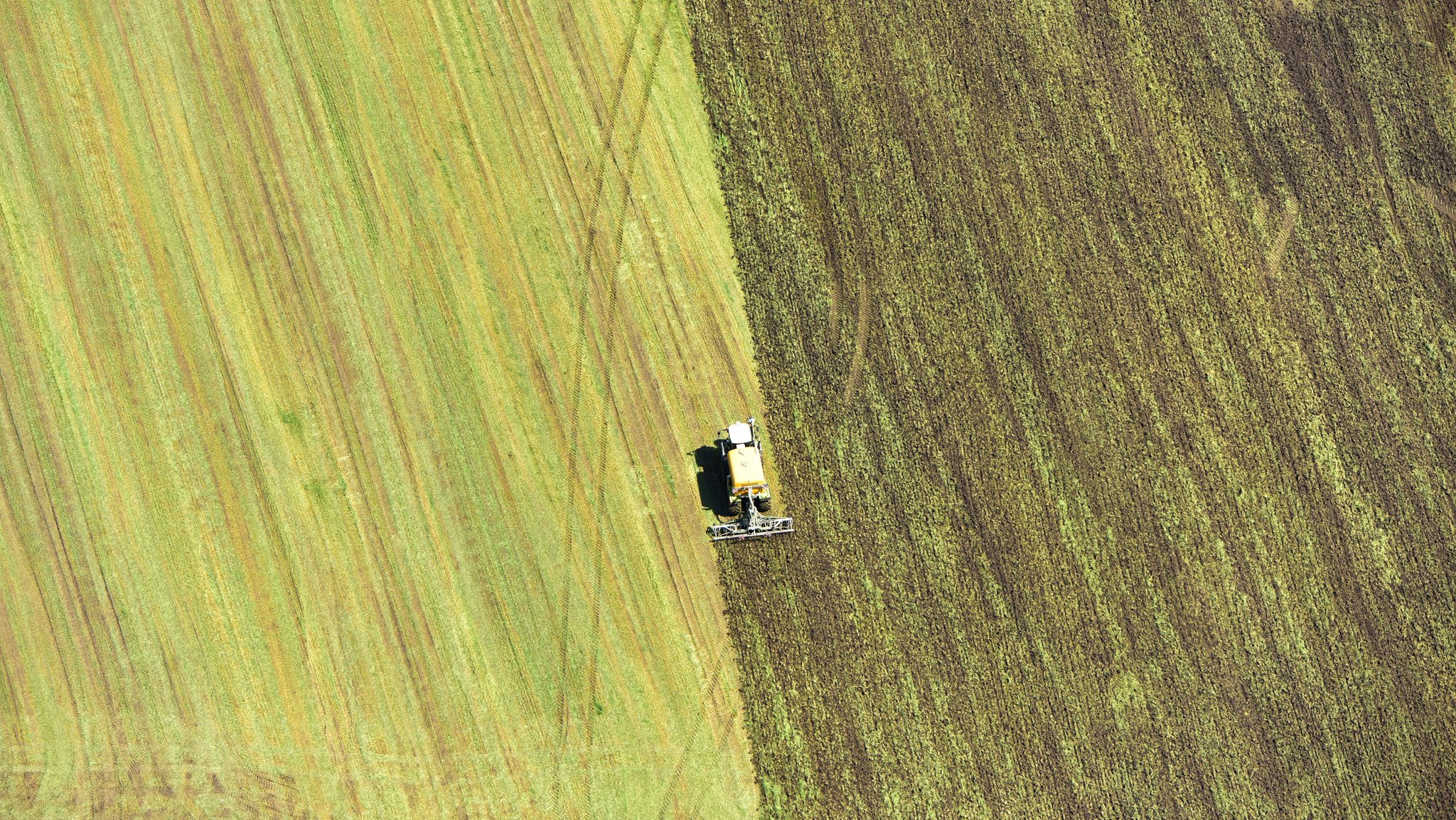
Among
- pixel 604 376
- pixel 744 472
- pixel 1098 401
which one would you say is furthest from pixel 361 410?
pixel 1098 401

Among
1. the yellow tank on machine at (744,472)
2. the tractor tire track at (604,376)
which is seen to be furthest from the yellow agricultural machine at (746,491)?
the tractor tire track at (604,376)

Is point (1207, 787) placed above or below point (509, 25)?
below

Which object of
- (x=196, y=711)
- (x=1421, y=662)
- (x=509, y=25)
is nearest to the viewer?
(x=196, y=711)

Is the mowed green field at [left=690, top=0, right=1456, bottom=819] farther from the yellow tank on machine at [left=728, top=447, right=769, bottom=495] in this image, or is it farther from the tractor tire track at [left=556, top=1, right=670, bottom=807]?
the tractor tire track at [left=556, top=1, right=670, bottom=807]

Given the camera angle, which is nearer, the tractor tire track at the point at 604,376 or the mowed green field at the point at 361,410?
the mowed green field at the point at 361,410

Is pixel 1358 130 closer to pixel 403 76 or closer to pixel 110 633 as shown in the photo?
pixel 403 76

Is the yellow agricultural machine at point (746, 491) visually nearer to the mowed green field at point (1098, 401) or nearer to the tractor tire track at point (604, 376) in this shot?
the mowed green field at point (1098, 401)

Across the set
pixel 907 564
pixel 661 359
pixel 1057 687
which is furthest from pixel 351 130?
pixel 1057 687

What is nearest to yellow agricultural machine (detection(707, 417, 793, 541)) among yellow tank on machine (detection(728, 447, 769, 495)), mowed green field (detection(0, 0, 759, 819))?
yellow tank on machine (detection(728, 447, 769, 495))

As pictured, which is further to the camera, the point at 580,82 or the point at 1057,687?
the point at 580,82
